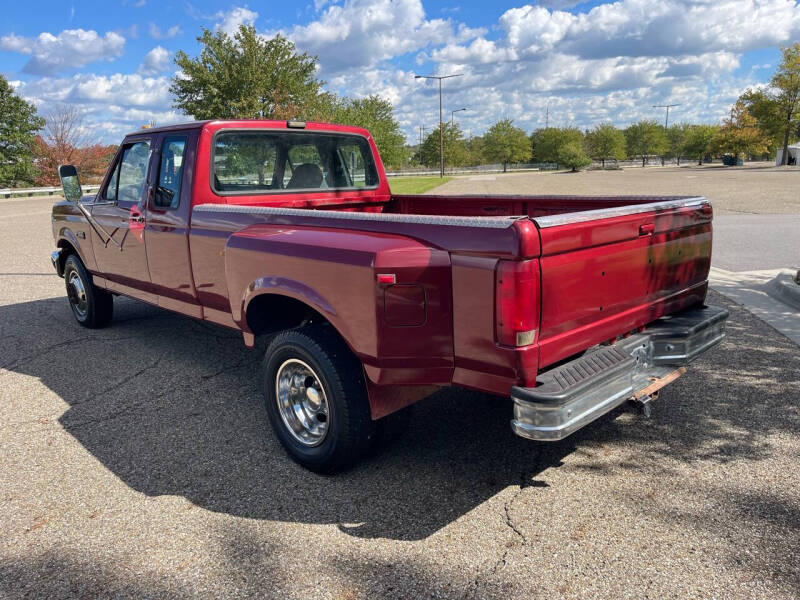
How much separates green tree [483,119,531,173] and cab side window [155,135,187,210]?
3696 inches

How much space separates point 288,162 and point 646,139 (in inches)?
4207

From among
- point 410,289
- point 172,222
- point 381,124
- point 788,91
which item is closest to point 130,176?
point 172,222

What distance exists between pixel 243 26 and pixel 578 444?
23.8 m

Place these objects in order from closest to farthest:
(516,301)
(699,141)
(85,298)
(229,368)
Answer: (516,301) → (229,368) → (85,298) → (699,141)

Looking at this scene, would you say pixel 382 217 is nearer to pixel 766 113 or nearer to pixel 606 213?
pixel 606 213

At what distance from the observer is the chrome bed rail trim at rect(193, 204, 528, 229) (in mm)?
2596

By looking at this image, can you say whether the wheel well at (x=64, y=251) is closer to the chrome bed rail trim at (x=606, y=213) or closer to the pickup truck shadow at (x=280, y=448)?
the pickup truck shadow at (x=280, y=448)

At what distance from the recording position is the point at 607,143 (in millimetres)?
97875

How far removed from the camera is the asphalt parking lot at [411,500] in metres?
2.62

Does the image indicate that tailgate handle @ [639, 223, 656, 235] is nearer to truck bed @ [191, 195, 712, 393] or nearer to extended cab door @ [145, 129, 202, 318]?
truck bed @ [191, 195, 712, 393]

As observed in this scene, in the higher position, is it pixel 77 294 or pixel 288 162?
pixel 288 162

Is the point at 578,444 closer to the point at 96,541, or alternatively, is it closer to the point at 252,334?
the point at 252,334

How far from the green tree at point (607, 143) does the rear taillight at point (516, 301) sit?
10032 centimetres

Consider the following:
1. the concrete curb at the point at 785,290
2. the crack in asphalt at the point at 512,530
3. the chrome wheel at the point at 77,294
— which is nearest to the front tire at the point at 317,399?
the crack in asphalt at the point at 512,530
